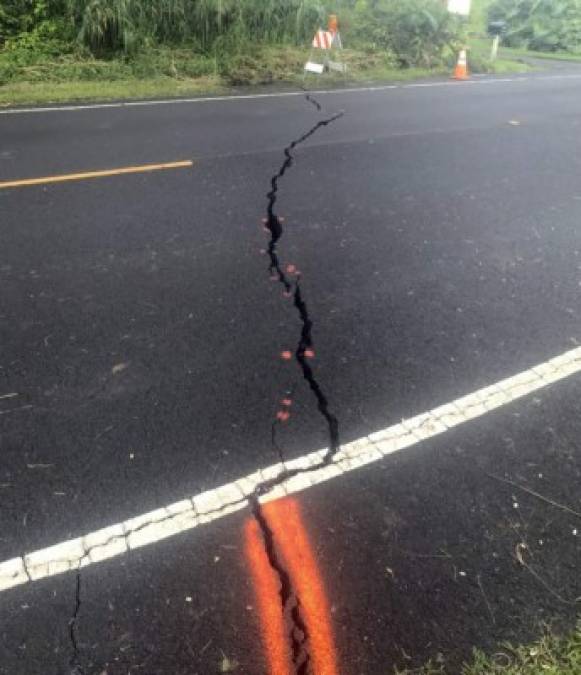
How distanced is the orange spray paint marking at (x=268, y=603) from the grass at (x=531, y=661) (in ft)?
1.33

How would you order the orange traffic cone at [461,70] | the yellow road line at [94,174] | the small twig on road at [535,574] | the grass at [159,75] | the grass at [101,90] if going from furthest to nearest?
1. the orange traffic cone at [461,70]
2. the grass at [159,75]
3. the grass at [101,90]
4. the yellow road line at [94,174]
5. the small twig on road at [535,574]

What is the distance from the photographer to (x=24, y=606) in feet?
6.71

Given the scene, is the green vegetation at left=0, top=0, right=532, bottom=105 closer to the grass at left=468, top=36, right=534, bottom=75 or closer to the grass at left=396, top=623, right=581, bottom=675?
the grass at left=468, top=36, right=534, bottom=75

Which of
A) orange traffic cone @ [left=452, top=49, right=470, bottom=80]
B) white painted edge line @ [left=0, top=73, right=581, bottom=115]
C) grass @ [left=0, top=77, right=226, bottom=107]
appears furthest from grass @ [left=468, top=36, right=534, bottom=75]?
grass @ [left=0, top=77, right=226, bottom=107]

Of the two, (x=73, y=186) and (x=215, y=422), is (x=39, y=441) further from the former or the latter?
(x=73, y=186)

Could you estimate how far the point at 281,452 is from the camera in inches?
108

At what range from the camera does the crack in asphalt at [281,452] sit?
2.00 meters

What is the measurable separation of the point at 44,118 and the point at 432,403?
7311 mm

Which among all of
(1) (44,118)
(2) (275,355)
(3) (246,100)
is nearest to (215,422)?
(2) (275,355)

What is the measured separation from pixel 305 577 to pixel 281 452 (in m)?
0.67

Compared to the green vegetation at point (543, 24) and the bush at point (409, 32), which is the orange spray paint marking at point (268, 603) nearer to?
the bush at point (409, 32)

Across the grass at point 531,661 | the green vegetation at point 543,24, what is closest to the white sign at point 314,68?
the grass at point 531,661

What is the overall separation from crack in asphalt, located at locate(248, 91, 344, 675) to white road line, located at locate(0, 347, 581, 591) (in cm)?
3

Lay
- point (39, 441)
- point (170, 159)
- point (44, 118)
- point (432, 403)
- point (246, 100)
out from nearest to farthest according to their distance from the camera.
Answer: point (39, 441) < point (432, 403) < point (170, 159) < point (44, 118) < point (246, 100)
